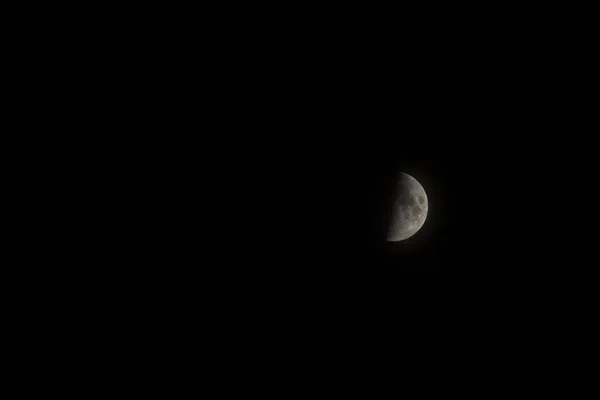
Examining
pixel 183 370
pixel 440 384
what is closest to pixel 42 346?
pixel 183 370

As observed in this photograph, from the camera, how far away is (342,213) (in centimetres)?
251

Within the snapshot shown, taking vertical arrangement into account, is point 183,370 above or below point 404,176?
below

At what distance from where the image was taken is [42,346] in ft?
9.30

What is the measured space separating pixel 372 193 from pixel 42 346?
117 inches

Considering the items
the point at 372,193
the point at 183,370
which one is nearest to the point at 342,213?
the point at 372,193

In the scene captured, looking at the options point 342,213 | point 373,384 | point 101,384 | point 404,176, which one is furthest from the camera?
point 373,384

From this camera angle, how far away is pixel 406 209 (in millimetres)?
2586

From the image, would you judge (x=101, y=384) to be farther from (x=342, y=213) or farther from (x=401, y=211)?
(x=401, y=211)

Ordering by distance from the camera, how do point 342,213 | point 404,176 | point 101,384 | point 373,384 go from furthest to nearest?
point 373,384 < point 101,384 < point 404,176 < point 342,213

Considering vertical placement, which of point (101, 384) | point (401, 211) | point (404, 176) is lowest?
point (101, 384)

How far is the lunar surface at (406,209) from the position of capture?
256cm

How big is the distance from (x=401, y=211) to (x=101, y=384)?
2959mm

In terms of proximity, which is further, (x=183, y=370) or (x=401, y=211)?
(x=183, y=370)

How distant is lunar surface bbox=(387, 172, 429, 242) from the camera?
2.56 metres
